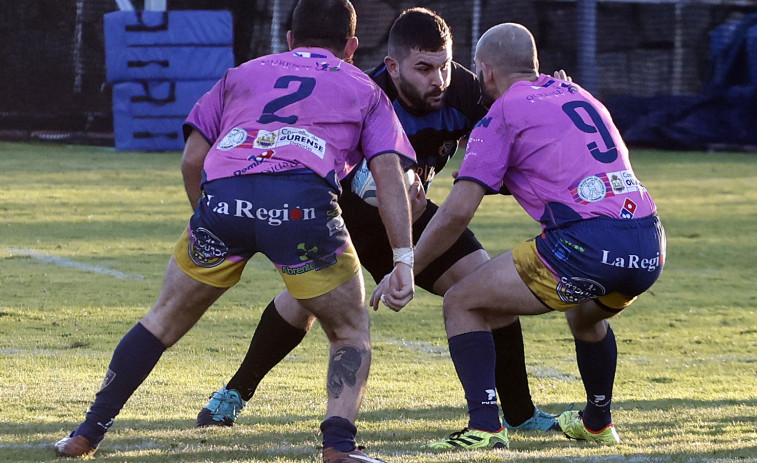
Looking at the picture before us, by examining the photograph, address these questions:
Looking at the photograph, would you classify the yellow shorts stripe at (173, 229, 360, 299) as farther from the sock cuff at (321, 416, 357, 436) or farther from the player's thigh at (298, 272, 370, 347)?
the sock cuff at (321, 416, 357, 436)

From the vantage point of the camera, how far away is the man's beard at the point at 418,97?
481 centimetres

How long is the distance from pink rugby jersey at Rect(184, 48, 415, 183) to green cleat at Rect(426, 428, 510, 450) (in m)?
1.05

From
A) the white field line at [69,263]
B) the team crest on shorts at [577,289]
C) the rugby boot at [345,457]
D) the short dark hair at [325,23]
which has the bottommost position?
the white field line at [69,263]

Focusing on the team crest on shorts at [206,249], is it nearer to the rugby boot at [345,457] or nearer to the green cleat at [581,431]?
the rugby boot at [345,457]

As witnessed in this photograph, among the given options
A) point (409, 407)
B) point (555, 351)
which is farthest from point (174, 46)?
point (409, 407)

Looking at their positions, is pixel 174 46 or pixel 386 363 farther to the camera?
pixel 174 46

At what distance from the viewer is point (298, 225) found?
3748 millimetres

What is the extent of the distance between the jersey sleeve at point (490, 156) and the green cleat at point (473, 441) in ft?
2.92

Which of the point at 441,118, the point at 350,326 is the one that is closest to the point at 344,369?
the point at 350,326

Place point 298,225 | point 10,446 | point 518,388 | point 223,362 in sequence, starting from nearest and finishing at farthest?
point 298,225 < point 10,446 < point 518,388 < point 223,362

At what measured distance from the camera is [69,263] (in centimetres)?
921

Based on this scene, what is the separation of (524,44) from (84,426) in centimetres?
218

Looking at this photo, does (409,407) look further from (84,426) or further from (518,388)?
(84,426)

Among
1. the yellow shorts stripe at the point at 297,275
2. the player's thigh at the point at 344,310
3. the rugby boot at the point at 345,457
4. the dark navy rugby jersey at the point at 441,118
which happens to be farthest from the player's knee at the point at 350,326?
the dark navy rugby jersey at the point at 441,118
